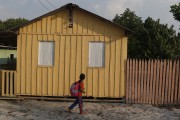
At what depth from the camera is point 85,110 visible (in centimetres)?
1426

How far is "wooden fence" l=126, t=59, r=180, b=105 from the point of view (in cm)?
1590

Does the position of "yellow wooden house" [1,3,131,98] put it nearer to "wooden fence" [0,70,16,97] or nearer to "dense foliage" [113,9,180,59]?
"wooden fence" [0,70,16,97]

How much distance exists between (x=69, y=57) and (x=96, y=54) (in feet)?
3.86

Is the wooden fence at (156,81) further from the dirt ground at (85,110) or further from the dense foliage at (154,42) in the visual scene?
the dense foliage at (154,42)

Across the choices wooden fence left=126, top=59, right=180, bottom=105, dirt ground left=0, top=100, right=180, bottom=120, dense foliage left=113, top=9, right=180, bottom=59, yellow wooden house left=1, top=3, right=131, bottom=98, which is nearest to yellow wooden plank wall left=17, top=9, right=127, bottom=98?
yellow wooden house left=1, top=3, right=131, bottom=98

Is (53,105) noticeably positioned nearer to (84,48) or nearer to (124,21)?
(84,48)

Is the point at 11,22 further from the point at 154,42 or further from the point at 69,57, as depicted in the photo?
the point at 69,57

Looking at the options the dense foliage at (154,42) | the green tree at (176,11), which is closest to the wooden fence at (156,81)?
the green tree at (176,11)

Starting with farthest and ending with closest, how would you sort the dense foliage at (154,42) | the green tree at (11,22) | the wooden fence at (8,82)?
the green tree at (11,22) → the dense foliage at (154,42) → the wooden fence at (8,82)

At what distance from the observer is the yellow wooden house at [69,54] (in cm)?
1611

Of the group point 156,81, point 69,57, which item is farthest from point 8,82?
point 156,81

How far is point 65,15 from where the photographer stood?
16.4 meters

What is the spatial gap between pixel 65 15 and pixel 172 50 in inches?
505

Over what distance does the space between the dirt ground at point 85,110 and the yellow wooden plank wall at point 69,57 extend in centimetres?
71
